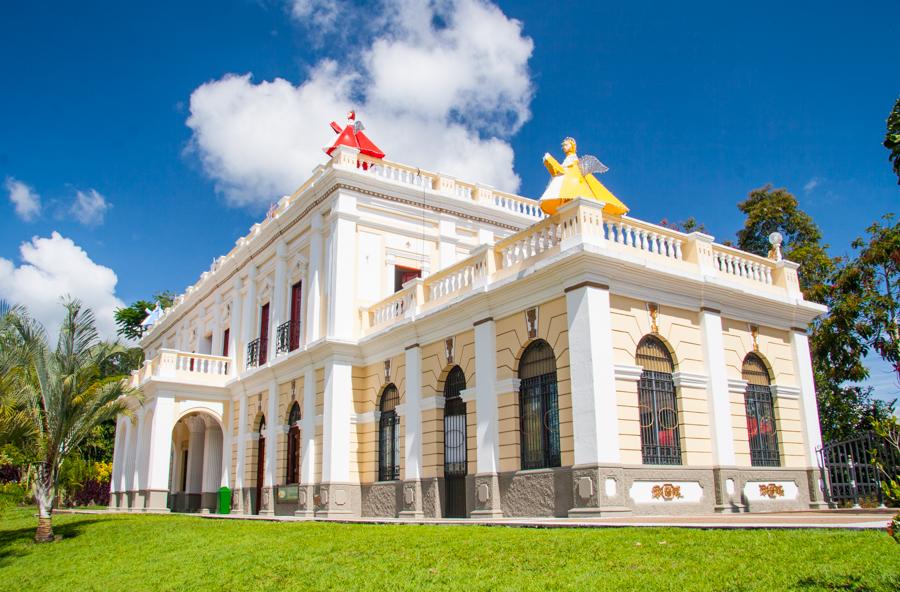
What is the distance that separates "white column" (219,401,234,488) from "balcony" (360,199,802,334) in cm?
1081

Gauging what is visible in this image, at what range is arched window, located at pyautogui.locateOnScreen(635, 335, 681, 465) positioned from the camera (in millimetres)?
13305

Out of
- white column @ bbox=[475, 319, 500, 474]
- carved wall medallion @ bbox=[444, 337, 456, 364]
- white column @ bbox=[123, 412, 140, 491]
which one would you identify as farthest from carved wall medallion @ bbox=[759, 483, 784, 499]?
white column @ bbox=[123, 412, 140, 491]

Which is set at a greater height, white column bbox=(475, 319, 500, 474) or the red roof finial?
the red roof finial

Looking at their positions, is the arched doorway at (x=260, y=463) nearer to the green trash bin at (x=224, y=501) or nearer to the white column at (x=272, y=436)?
the white column at (x=272, y=436)

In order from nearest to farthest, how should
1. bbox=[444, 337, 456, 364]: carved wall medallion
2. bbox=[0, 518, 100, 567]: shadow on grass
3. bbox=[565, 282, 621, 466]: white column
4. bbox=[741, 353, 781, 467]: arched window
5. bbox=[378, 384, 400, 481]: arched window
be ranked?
bbox=[565, 282, 621, 466]: white column < bbox=[741, 353, 781, 467]: arched window < bbox=[0, 518, 100, 567]: shadow on grass < bbox=[444, 337, 456, 364]: carved wall medallion < bbox=[378, 384, 400, 481]: arched window

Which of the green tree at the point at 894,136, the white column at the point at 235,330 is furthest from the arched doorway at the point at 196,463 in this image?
the green tree at the point at 894,136

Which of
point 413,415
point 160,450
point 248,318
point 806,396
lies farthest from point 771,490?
point 160,450

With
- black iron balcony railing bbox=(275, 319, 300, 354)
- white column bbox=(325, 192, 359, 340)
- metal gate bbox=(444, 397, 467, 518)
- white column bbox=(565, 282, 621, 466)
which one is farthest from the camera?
black iron balcony railing bbox=(275, 319, 300, 354)

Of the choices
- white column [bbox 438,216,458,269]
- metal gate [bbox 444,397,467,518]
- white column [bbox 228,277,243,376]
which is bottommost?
metal gate [bbox 444,397,467,518]

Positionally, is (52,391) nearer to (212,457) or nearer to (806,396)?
(212,457)

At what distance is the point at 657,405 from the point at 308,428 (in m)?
10.1

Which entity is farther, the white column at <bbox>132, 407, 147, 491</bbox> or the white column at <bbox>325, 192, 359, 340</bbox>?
the white column at <bbox>132, 407, 147, 491</bbox>

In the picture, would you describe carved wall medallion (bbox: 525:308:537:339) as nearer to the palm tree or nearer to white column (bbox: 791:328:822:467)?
white column (bbox: 791:328:822:467)

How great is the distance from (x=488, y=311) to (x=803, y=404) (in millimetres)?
6908
